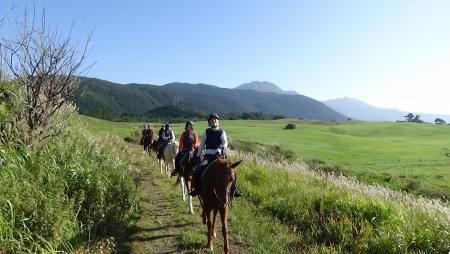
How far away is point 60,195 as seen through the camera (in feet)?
28.1

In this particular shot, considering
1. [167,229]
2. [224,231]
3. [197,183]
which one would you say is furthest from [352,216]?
[167,229]

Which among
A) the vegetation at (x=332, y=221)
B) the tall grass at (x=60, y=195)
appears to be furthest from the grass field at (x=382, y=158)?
the vegetation at (x=332, y=221)

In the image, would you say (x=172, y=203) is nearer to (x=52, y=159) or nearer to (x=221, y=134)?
(x=221, y=134)

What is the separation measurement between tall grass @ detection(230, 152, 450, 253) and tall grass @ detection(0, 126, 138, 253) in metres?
4.43

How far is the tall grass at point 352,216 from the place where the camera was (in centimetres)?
851

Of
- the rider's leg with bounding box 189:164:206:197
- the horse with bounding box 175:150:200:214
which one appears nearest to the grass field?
the horse with bounding box 175:150:200:214

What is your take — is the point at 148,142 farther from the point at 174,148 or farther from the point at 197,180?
the point at 197,180

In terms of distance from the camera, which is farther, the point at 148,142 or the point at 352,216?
the point at 148,142

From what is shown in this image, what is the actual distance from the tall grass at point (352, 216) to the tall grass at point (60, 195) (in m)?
4.43

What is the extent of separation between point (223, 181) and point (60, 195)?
10.9 feet

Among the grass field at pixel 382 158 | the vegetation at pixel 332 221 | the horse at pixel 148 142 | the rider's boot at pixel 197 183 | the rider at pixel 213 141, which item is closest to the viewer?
the vegetation at pixel 332 221

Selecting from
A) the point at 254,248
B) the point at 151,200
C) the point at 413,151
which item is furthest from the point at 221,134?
the point at 413,151

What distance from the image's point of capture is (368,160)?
142 ft

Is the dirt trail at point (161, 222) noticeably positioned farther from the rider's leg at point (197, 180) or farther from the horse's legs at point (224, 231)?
the rider's leg at point (197, 180)
